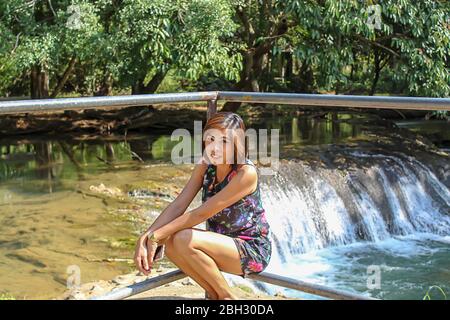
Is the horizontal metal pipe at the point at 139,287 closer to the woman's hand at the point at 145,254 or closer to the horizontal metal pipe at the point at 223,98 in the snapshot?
the woman's hand at the point at 145,254

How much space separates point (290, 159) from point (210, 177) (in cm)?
694

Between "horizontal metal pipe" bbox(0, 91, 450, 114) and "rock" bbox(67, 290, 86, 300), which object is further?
"rock" bbox(67, 290, 86, 300)

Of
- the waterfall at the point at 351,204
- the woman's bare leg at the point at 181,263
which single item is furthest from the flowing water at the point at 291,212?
the woman's bare leg at the point at 181,263

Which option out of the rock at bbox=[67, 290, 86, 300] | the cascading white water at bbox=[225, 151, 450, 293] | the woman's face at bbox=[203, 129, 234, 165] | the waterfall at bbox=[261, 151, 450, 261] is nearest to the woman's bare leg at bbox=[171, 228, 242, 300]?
the woman's face at bbox=[203, 129, 234, 165]

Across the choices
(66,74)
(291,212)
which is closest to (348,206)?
(291,212)

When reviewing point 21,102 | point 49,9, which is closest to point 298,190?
point 49,9

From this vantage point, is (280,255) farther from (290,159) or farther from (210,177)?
(210,177)

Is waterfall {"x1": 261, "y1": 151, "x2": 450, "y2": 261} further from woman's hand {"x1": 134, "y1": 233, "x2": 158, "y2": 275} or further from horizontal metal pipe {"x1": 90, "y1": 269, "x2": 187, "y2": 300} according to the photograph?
woman's hand {"x1": 134, "y1": 233, "x2": 158, "y2": 275}

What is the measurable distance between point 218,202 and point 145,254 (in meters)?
0.33

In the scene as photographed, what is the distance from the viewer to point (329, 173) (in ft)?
29.8

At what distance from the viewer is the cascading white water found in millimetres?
7785

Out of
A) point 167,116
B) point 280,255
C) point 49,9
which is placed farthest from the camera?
point 167,116

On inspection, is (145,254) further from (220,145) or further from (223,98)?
(223,98)

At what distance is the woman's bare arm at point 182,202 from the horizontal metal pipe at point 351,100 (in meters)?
0.37
